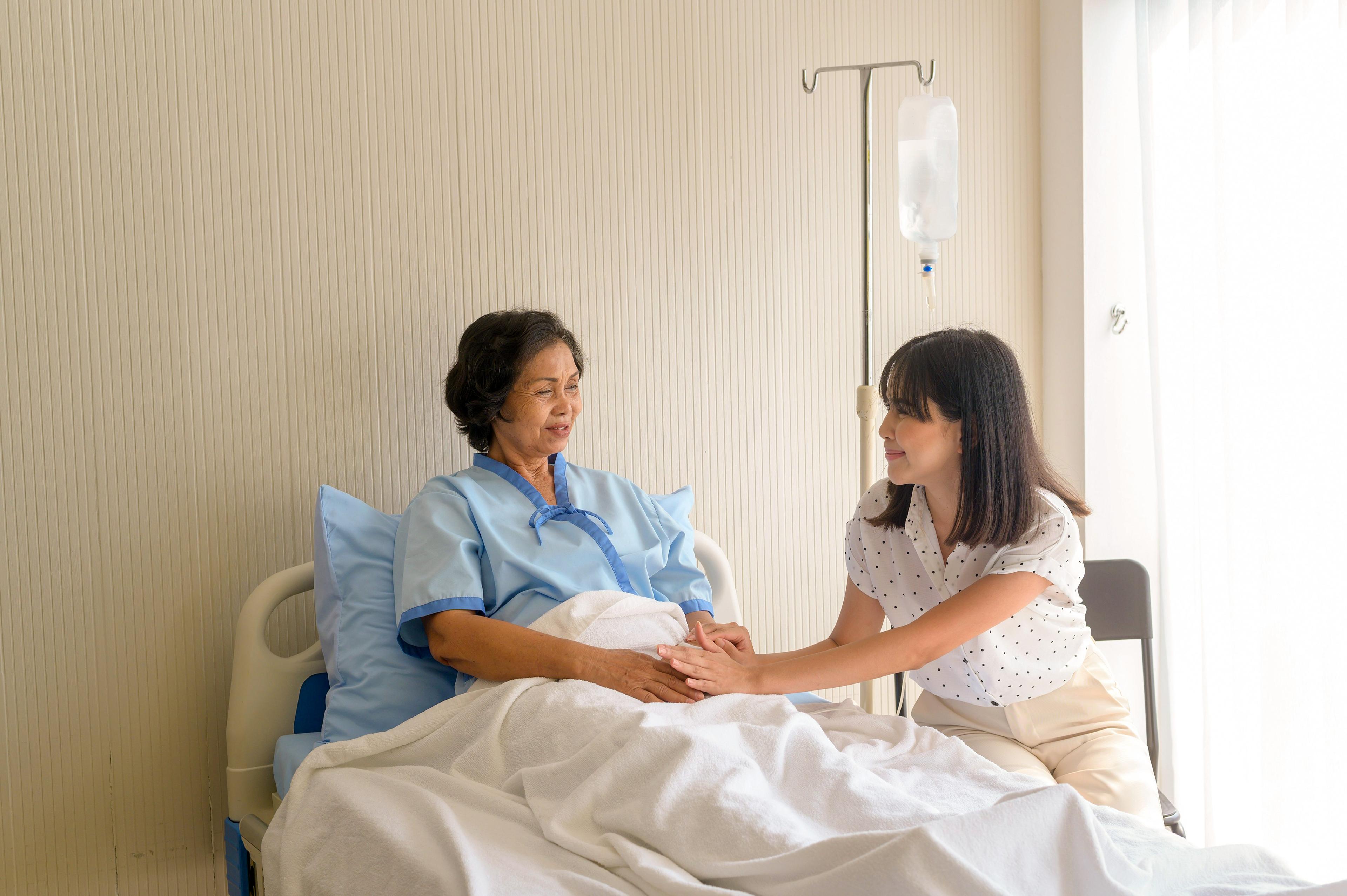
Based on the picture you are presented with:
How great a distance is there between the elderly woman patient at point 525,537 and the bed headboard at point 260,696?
0.26 metres

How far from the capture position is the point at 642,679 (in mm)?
1608

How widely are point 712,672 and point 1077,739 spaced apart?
637 millimetres

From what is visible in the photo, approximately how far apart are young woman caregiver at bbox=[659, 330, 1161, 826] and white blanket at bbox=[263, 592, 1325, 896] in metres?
0.14

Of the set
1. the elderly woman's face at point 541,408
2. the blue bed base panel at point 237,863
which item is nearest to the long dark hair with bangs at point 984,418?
the elderly woman's face at point 541,408

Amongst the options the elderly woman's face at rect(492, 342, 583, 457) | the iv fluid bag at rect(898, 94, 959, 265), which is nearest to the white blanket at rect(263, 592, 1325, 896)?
the elderly woman's face at rect(492, 342, 583, 457)

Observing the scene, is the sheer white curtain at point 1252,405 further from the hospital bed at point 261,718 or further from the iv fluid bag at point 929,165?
the hospital bed at point 261,718

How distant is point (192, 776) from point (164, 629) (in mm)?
291

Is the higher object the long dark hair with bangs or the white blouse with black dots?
the long dark hair with bangs

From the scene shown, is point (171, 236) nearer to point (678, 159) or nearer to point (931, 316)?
point (678, 159)

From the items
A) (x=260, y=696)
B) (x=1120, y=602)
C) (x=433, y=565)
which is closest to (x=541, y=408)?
Answer: (x=433, y=565)

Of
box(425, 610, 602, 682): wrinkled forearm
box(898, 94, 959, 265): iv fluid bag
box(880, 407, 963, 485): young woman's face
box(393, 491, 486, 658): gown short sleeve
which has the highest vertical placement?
box(898, 94, 959, 265): iv fluid bag

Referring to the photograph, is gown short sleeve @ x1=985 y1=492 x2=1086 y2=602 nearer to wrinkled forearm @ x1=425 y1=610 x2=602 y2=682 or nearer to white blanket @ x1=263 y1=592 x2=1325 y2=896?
white blanket @ x1=263 y1=592 x2=1325 y2=896

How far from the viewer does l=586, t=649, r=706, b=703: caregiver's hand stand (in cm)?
158

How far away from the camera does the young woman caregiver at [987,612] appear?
1604 millimetres
